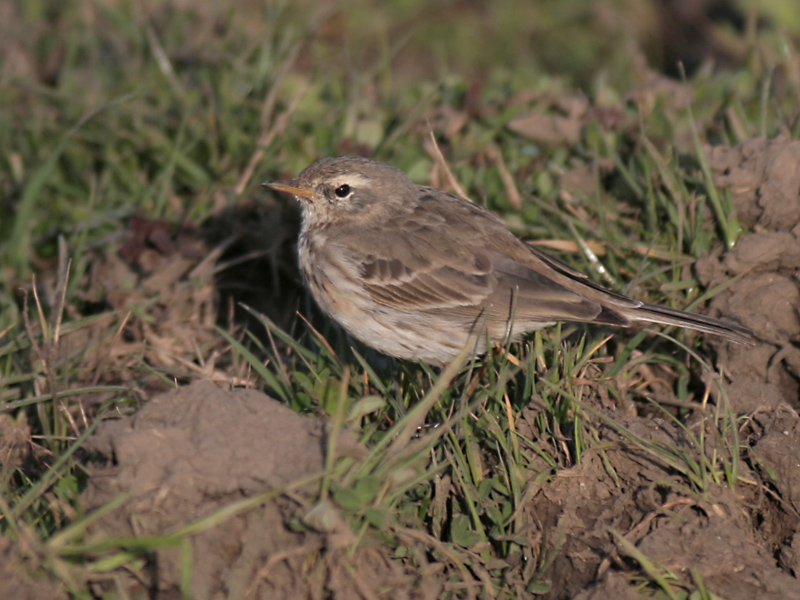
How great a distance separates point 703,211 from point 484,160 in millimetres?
1667

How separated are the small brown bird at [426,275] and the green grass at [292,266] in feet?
0.63

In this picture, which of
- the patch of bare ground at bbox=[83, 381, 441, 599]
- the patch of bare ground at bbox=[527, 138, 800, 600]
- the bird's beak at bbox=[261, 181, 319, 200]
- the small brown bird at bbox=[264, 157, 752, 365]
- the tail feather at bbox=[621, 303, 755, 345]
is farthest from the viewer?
the bird's beak at bbox=[261, 181, 319, 200]

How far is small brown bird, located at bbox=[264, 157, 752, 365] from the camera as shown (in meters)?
4.41

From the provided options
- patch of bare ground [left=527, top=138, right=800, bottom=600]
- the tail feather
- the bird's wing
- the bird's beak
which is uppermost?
the bird's beak

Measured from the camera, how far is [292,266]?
19.0ft

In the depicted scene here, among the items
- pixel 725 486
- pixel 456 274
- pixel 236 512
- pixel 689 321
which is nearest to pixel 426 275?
pixel 456 274

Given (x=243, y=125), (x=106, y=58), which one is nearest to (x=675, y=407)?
(x=243, y=125)

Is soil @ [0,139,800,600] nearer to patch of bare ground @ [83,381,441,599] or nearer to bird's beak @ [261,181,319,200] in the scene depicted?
patch of bare ground @ [83,381,441,599]

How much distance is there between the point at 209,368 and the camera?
475cm

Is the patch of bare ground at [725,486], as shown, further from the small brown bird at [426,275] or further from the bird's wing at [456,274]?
the bird's wing at [456,274]

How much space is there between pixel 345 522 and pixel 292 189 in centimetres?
242

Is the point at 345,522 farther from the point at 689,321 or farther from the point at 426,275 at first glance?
the point at 689,321

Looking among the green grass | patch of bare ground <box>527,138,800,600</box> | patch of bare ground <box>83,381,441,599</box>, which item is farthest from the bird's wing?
patch of bare ground <box>83,381,441,599</box>

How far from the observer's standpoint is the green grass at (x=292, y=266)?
3.60 m
